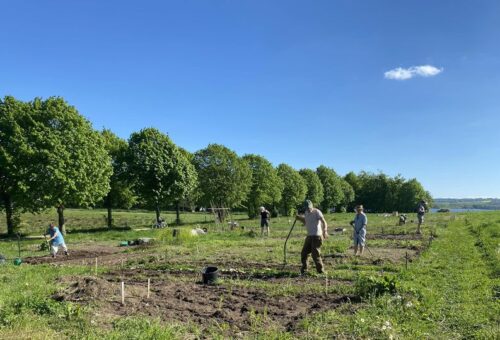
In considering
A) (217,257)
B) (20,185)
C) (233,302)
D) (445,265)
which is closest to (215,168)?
(20,185)

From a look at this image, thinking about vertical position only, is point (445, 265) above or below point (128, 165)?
below

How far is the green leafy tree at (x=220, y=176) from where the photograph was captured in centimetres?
5822

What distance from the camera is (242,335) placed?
746 centimetres

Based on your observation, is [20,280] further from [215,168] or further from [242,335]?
[215,168]

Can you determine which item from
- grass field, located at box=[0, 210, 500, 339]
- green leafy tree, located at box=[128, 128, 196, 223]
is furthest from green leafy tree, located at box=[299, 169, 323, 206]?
grass field, located at box=[0, 210, 500, 339]

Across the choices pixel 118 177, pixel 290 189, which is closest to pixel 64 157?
pixel 118 177

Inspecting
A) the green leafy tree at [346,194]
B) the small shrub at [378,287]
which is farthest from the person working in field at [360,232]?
the green leafy tree at [346,194]

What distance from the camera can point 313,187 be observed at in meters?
87.8

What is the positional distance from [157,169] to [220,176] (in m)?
16.1

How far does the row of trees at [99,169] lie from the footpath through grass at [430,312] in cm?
2810

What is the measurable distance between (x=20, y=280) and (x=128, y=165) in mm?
31611

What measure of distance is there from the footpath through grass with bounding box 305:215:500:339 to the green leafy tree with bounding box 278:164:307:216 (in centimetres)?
6517

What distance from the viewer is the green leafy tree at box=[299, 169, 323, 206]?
87188 millimetres

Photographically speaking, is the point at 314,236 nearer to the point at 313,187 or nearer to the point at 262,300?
the point at 262,300
